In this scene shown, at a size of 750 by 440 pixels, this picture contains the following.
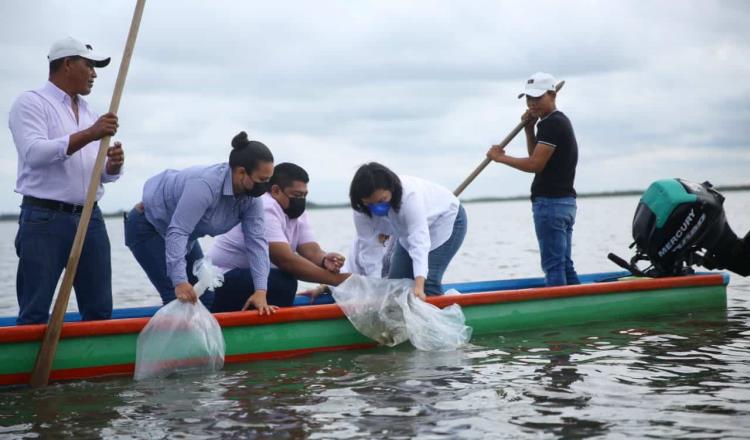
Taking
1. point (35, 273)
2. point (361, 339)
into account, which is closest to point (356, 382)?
point (361, 339)

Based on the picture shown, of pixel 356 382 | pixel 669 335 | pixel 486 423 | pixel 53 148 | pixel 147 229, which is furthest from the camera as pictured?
pixel 669 335

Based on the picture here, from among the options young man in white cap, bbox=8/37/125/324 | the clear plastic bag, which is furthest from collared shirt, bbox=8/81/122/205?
the clear plastic bag

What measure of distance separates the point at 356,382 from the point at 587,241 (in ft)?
69.9

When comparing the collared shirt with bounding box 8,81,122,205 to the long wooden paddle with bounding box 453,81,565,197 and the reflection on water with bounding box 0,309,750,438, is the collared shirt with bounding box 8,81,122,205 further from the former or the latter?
the long wooden paddle with bounding box 453,81,565,197

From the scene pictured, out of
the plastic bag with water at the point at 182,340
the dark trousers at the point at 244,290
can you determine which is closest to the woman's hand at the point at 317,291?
the dark trousers at the point at 244,290

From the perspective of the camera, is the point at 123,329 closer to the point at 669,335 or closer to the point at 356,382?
the point at 356,382

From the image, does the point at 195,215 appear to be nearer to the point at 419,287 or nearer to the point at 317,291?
the point at 419,287

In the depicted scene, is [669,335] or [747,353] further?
[669,335]

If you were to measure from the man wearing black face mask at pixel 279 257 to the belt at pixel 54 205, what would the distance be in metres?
1.44

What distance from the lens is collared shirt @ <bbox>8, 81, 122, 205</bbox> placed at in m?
5.19

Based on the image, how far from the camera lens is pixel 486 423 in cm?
449

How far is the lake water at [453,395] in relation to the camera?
14.6ft

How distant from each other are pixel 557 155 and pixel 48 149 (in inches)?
169

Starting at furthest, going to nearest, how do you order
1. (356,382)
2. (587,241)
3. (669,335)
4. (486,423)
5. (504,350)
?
(587,241) < (669,335) < (504,350) < (356,382) < (486,423)
